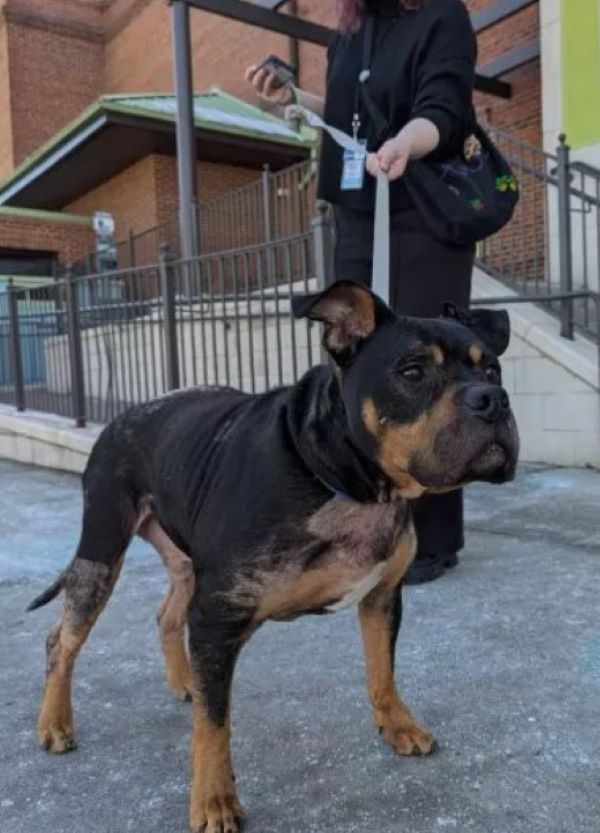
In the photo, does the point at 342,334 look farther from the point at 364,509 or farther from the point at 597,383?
the point at 597,383

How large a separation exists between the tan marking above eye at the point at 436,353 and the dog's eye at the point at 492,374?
134mm

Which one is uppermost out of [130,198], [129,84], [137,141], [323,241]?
[129,84]

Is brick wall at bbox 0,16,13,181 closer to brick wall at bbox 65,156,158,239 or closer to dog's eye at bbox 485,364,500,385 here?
brick wall at bbox 65,156,158,239

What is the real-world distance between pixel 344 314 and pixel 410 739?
120cm

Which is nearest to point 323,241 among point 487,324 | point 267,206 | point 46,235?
point 487,324

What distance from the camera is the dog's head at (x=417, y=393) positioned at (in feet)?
6.19

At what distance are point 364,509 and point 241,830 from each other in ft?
2.69

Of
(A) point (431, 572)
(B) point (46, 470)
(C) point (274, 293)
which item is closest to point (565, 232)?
(C) point (274, 293)

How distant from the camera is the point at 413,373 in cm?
196

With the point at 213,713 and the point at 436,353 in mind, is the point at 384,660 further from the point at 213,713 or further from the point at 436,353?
the point at 436,353

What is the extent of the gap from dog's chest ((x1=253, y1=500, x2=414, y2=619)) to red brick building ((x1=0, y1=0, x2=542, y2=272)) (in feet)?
37.1

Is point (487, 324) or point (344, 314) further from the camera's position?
point (487, 324)

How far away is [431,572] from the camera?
3.94 m

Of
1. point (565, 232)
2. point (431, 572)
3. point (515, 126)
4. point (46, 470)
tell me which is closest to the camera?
point (431, 572)
